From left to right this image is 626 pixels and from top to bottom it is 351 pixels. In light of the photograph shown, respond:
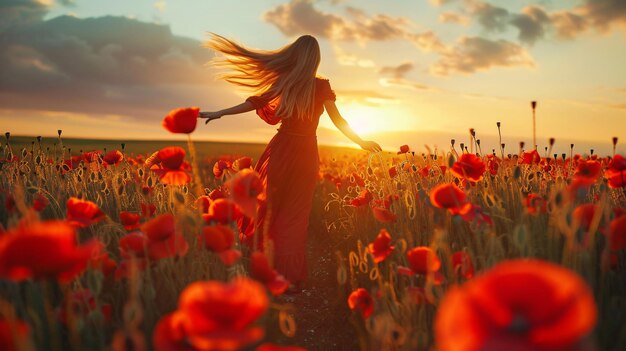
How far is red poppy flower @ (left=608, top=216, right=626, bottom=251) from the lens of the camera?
192 cm

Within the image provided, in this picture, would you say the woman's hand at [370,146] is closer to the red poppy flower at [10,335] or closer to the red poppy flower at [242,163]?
the red poppy flower at [242,163]

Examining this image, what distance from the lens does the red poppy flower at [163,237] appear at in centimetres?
210

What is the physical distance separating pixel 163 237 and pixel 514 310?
1.62 metres

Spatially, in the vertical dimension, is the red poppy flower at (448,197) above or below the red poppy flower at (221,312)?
above

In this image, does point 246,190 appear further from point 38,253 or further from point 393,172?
point 393,172

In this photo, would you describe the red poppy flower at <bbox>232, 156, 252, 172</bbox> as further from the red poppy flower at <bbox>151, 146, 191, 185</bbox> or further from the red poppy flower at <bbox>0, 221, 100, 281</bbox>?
the red poppy flower at <bbox>0, 221, 100, 281</bbox>

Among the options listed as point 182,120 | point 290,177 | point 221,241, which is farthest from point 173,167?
point 290,177

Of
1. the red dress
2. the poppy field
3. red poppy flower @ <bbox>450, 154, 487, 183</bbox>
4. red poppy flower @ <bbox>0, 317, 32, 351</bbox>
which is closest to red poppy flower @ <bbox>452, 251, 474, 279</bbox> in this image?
the poppy field

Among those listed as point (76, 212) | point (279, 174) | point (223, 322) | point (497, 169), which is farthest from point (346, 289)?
point (223, 322)

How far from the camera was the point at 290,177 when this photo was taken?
4.66m

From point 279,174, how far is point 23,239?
11.1 ft

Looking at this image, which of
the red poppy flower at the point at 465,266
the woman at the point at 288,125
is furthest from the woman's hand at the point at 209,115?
the red poppy flower at the point at 465,266

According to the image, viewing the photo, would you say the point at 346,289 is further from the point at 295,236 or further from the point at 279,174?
the point at 279,174

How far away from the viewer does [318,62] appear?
182 inches
